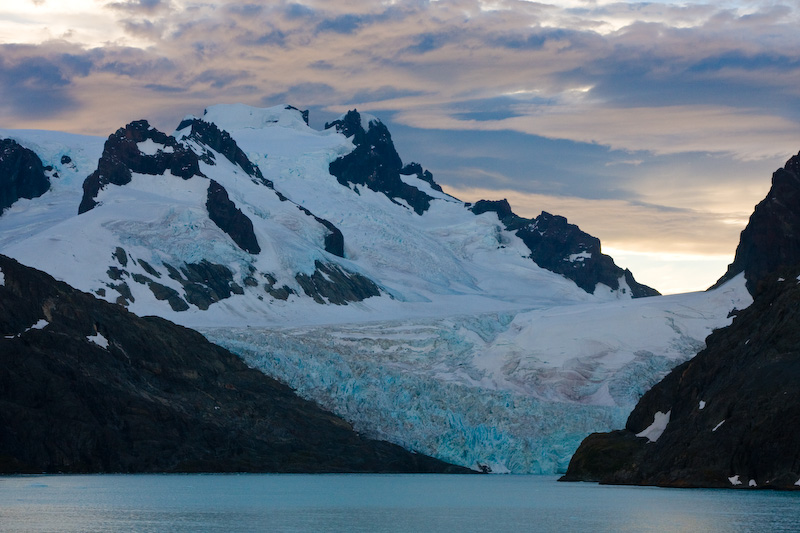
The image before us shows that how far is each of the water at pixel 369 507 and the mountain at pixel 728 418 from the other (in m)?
1.96

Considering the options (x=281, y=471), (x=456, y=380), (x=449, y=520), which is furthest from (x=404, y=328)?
(x=449, y=520)

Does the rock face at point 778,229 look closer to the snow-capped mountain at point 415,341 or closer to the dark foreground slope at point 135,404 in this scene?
the snow-capped mountain at point 415,341

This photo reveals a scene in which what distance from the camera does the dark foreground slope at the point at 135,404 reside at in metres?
97.0

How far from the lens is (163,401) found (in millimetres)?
108750

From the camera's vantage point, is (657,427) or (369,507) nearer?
(369,507)

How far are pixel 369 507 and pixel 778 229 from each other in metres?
96.7

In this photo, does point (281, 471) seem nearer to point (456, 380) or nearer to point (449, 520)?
point (456, 380)

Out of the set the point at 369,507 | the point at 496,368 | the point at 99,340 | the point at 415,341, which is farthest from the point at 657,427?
the point at 99,340

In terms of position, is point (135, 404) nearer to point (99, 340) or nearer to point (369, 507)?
point (99, 340)

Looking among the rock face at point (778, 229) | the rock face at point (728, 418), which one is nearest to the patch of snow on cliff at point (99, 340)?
the rock face at point (728, 418)

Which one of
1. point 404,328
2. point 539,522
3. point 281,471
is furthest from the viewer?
point 404,328

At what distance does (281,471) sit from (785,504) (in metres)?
57.9

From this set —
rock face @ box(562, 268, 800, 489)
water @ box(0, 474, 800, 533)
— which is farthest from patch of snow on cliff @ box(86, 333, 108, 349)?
rock face @ box(562, 268, 800, 489)

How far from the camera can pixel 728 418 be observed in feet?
240
